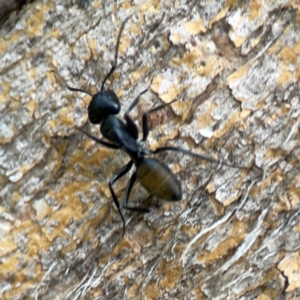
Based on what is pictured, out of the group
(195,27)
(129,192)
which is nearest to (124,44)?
(195,27)

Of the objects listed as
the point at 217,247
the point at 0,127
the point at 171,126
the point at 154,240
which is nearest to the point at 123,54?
the point at 171,126

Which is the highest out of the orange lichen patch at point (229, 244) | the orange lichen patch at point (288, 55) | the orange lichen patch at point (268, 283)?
the orange lichen patch at point (288, 55)

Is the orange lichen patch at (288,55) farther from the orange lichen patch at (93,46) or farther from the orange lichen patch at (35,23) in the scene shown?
the orange lichen patch at (35,23)

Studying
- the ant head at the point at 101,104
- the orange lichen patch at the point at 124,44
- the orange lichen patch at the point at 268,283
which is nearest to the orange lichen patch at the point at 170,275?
the orange lichen patch at the point at 268,283

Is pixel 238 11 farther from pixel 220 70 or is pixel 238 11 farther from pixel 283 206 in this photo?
pixel 283 206

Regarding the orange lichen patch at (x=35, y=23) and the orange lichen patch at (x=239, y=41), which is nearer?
the orange lichen patch at (x=239, y=41)

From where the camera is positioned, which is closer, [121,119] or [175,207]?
[175,207]
